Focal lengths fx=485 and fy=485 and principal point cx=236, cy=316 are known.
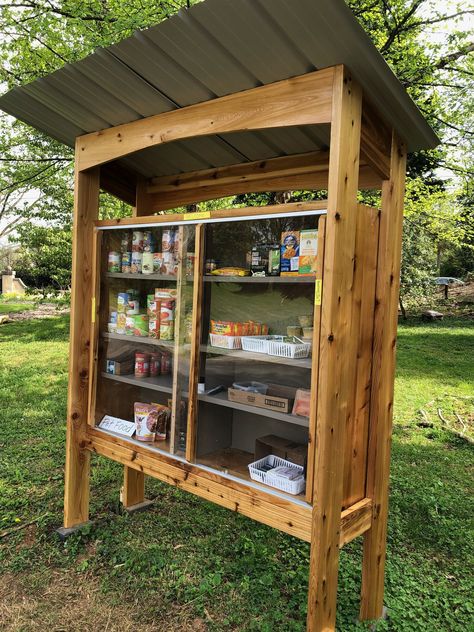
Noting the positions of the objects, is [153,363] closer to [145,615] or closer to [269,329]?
[269,329]

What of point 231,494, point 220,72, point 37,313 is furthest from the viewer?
point 37,313

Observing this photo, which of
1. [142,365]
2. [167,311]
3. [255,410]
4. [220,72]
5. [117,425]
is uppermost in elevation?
[220,72]

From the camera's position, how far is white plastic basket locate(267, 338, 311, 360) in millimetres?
2405

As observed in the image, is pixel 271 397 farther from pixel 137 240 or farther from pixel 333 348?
pixel 137 240

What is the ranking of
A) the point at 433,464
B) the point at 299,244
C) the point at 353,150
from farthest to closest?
the point at 433,464, the point at 299,244, the point at 353,150

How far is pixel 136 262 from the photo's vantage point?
10.5 ft

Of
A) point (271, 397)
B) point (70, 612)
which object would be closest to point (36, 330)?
point (70, 612)

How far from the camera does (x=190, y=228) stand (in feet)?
8.84

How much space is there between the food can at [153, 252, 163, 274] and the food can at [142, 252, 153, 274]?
26 millimetres

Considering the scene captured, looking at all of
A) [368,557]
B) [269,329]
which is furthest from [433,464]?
[269,329]

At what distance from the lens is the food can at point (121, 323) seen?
3262mm

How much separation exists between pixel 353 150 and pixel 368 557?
2016 millimetres

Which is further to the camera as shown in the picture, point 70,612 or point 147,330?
point 147,330

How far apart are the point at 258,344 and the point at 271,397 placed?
1.03 ft
